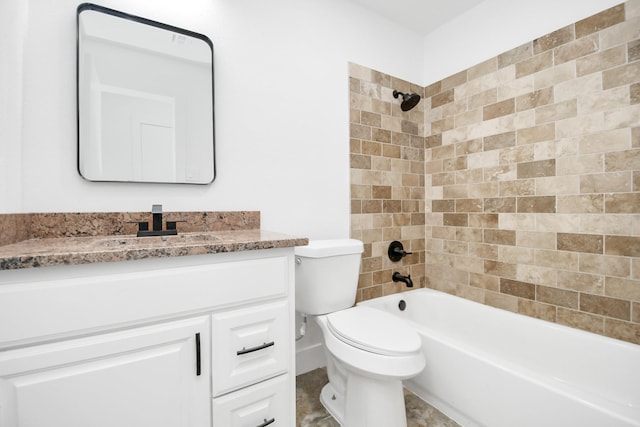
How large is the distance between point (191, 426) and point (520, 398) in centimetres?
130

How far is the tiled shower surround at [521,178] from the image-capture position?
1414 mm

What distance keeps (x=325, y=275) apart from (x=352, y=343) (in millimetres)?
379

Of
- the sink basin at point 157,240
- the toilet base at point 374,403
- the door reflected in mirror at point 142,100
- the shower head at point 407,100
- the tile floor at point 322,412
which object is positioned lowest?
the tile floor at point 322,412

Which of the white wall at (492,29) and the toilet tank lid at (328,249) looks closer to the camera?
the toilet tank lid at (328,249)

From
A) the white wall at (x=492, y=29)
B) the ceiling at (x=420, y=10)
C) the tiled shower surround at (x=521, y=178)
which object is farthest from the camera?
the ceiling at (x=420, y=10)

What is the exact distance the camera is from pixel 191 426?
3.06ft

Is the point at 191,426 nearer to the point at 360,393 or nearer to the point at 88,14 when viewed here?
the point at 360,393

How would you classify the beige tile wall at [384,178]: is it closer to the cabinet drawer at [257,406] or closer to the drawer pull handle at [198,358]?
the cabinet drawer at [257,406]

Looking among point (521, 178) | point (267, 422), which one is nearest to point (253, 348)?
point (267, 422)

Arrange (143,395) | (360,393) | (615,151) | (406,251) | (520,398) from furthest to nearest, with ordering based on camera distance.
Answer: (406,251) < (615,151) < (360,393) < (520,398) < (143,395)

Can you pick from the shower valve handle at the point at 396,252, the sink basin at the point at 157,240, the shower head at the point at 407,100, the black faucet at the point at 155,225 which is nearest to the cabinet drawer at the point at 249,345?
A: the sink basin at the point at 157,240

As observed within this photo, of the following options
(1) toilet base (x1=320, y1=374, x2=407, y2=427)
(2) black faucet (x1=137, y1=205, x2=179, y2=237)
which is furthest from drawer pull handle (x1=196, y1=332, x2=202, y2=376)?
(1) toilet base (x1=320, y1=374, x2=407, y2=427)

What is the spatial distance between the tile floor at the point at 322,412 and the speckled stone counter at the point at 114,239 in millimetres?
995

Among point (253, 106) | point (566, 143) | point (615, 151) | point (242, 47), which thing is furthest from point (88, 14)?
point (615, 151)
